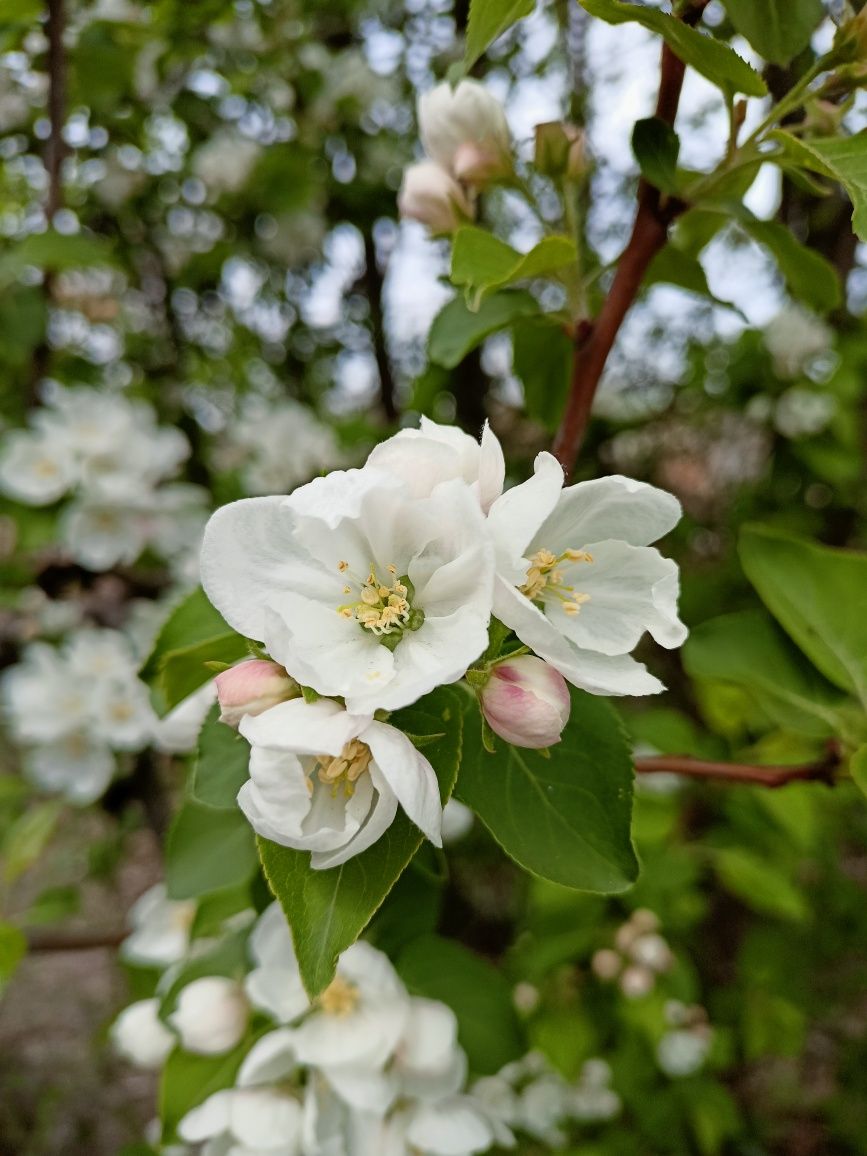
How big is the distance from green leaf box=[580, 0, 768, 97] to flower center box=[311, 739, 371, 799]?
59 cm

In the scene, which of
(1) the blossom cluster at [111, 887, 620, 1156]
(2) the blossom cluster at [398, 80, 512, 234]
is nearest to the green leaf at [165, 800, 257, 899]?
(1) the blossom cluster at [111, 887, 620, 1156]

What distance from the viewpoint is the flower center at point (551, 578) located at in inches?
26.2

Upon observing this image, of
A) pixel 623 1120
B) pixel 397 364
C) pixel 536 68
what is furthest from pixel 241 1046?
pixel 397 364

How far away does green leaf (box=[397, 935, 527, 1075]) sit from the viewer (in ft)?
3.60

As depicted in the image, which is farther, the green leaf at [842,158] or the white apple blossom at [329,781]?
the green leaf at [842,158]

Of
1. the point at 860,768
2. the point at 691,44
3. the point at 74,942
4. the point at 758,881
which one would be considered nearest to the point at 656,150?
the point at 691,44

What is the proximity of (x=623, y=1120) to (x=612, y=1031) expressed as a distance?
30.8 inches

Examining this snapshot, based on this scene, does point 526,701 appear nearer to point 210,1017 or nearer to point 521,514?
point 521,514

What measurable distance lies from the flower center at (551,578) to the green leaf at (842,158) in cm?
32

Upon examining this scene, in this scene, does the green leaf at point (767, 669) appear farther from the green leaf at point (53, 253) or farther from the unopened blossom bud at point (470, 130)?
the green leaf at point (53, 253)

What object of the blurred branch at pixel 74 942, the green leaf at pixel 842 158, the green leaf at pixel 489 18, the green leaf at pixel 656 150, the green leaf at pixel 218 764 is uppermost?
the green leaf at pixel 489 18

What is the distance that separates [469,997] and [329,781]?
2.24 feet

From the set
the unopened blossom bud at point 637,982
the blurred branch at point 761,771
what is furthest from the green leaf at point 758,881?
the blurred branch at point 761,771

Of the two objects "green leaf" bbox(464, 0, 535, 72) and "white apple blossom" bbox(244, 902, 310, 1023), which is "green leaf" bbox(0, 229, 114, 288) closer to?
"green leaf" bbox(464, 0, 535, 72)
